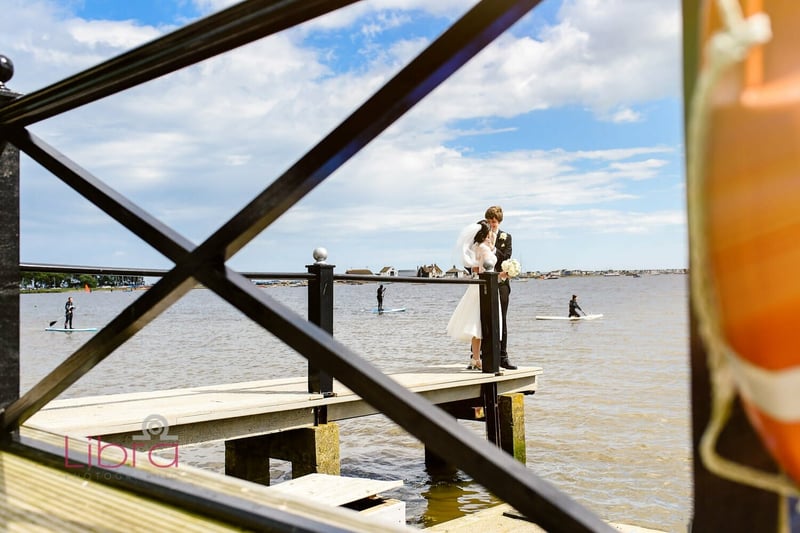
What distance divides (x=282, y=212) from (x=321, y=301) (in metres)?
4.08

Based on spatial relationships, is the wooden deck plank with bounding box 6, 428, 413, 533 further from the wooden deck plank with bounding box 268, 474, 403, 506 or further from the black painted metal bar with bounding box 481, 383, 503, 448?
the black painted metal bar with bounding box 481, 383, 503, 448

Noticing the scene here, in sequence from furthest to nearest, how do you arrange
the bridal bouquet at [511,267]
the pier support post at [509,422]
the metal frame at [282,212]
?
the bridal bouquet at [511,267] < the pier support post at [509,422] < the metal frame at [282,212]

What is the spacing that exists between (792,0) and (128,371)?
19.6 m

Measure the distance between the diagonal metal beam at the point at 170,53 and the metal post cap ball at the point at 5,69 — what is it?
0.17m

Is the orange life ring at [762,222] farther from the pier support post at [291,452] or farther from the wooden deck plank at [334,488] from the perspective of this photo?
the pier support post at [291,452]

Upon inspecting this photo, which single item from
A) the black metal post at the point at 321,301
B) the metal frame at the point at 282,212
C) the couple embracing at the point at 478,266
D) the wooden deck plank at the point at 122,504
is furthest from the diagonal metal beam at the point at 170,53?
the couple embracing at the point at 478,266

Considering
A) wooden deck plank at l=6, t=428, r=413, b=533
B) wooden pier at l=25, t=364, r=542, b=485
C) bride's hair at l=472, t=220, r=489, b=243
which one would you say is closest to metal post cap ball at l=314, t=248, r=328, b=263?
wooden pier at l=25, t=364, r=542, b=485

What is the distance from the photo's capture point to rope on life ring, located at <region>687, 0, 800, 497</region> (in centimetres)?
72

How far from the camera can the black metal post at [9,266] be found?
236cm

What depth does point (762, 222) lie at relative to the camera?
2.23 ft

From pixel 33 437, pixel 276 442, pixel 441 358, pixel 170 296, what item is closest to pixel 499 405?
pixel 276 442

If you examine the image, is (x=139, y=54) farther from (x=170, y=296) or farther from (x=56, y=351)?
(x=56, y=351)

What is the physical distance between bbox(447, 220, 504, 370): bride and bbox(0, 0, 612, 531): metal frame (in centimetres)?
558

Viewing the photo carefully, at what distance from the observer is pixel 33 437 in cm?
226
